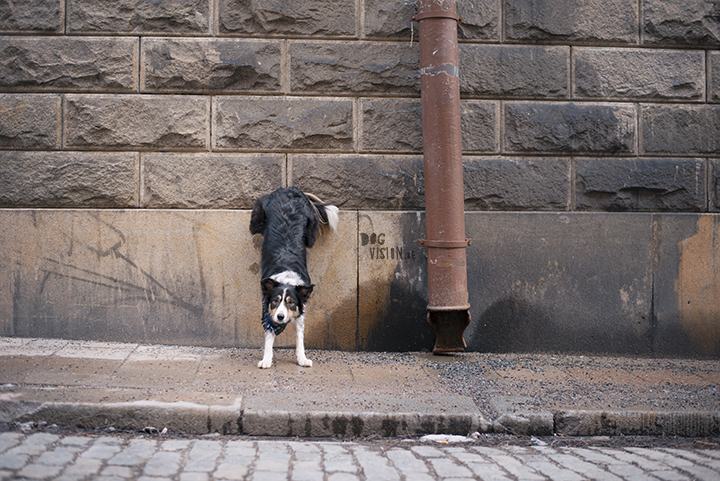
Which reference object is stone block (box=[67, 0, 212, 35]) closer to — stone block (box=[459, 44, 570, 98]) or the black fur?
the black fur

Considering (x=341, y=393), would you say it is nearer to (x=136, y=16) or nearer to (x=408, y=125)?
(x=408, y=125)

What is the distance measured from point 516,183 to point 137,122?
393 cm

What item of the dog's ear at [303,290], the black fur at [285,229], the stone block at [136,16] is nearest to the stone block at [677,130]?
the black fur at [285,229]

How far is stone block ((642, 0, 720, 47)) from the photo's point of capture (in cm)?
574

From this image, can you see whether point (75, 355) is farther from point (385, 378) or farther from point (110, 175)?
point (385, 378)

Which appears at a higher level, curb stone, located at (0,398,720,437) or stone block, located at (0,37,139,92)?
stone block, located at (0,37,139,92)

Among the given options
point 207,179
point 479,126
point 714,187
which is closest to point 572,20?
point 479,126

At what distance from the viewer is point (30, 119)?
5445 mm

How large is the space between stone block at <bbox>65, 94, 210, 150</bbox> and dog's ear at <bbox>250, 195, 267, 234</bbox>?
82 centimetres

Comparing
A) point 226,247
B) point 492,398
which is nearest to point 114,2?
point 226,247

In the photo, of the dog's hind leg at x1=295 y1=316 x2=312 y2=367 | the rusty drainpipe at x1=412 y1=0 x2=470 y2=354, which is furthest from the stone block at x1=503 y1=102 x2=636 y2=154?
the dog's hind leg at x1=295 y1=316 x2=312 y2=367

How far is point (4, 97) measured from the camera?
5.45m

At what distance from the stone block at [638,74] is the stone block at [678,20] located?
15cm

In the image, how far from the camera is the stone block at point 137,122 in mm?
5457
